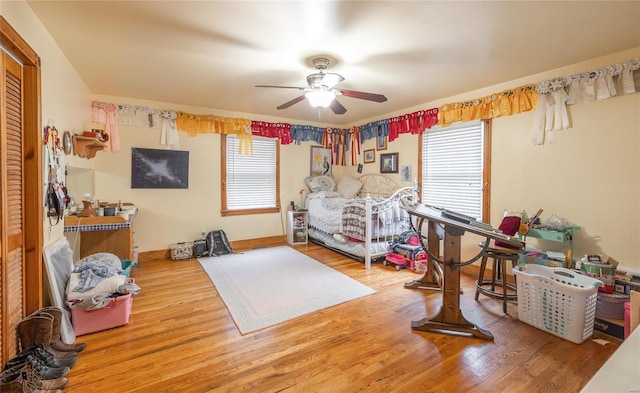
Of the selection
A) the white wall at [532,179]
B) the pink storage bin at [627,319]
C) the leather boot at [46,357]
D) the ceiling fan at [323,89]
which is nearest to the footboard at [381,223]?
the white wall at [532,179]

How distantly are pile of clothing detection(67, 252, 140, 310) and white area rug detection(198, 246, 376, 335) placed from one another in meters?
0.97

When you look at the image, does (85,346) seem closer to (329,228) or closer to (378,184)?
(329,228)

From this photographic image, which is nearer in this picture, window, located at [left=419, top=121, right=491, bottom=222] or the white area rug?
the white area rug

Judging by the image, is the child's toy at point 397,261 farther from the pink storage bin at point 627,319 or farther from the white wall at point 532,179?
the pink storage bin at point 627,319

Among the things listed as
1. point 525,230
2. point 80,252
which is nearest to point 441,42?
point 525,230

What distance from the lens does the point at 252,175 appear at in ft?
17.4

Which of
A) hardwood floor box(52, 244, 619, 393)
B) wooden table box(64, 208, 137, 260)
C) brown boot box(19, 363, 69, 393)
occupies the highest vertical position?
wooden table box(64, 208, 137, 260)

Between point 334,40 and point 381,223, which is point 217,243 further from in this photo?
point 334,40

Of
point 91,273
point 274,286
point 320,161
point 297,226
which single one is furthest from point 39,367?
point 320,161

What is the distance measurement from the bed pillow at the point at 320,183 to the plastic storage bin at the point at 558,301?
381cm

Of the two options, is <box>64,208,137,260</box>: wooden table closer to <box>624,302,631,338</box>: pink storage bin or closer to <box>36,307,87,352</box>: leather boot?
<box>36,307,87,352</box>: leather boot

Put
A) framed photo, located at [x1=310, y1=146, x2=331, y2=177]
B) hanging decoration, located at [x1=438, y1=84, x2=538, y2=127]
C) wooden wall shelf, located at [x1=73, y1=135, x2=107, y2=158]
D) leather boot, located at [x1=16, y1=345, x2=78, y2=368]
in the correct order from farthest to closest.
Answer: framed photo, located at [x1=310, y1=146, x2=331, y2=177]
hanging decoration, located at [x1=438, y1=84, x2=538, y2=127]
wooden wall shelf, located at [x1=73, y1=135, x2=107, y2=158]
leather boot, located at [x1=16, y1=345, x2=78, y2=368]

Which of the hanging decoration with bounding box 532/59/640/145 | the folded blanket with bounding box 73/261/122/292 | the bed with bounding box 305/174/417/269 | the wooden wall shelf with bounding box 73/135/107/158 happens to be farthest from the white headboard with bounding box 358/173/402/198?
the wooden wall shelf with bounding box 73/135/107/158

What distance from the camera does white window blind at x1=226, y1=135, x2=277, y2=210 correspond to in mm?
5105
